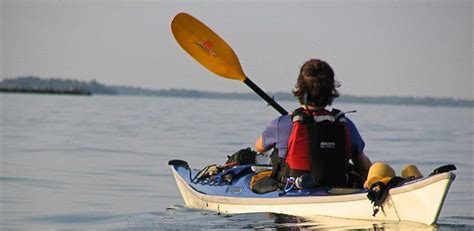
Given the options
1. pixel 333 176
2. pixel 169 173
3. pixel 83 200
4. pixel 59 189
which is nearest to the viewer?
pixel 333 176

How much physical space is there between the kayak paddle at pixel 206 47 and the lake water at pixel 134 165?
123 centimetres

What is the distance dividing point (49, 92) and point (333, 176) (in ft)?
144

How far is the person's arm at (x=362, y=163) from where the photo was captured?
7.03 metres

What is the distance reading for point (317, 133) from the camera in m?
6.77

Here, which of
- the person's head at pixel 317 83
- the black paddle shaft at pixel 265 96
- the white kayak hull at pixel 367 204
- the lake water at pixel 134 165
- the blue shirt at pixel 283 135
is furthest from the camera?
the black paddle shaft at pixel 265 96

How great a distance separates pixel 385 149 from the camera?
49.9 ft

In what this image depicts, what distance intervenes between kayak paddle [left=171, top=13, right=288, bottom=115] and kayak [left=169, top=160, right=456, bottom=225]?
1.11 metres

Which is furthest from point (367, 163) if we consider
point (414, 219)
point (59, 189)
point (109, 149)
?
point (109, 149)

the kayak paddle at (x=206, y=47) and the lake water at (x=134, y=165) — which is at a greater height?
the kayak paddle at (x=206, y=47)

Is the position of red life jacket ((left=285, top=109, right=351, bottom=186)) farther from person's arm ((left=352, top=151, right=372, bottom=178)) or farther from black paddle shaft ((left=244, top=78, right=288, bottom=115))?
black paddle shaft ((left=244, top=78, right=288, bottom=115))

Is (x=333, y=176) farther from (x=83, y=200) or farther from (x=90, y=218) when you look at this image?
(x=83, y=200)

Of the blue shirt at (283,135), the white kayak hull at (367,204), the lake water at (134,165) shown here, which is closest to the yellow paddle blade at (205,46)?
the lake water at (134,165)

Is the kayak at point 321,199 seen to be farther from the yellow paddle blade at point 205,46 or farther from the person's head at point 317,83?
the yellow paddle blade at point 205,46

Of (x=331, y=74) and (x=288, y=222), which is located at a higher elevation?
(x=331, y=74)
